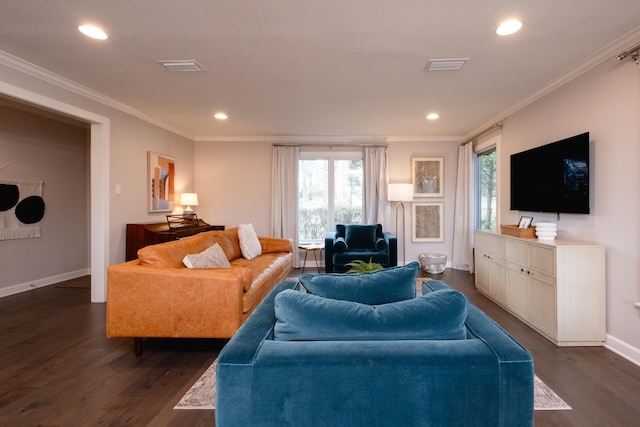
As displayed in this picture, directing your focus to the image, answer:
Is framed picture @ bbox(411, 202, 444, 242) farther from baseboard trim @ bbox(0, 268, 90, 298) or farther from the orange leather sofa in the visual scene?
baseboard trim @ bbox(0, 268, 90, 298)

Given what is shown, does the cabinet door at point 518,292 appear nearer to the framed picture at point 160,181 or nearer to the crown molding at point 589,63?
the crown molding at point 589,63

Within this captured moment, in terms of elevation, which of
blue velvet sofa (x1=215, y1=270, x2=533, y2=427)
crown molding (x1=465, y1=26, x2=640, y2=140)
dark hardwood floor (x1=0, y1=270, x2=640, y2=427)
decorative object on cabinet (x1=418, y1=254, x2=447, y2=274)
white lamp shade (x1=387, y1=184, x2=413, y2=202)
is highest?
crown molding (x1=465, y1=26, x2=640, y2=140)

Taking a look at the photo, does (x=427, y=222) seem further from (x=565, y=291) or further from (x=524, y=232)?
(x=565, y=291)

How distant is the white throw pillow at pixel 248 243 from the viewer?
4.25 m

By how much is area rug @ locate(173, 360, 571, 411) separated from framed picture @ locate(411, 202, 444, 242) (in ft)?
12.5

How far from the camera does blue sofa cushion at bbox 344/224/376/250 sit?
16.9 ft

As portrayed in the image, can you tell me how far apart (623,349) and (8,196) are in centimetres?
674

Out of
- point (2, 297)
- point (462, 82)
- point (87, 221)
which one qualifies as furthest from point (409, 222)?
point (2, 297)

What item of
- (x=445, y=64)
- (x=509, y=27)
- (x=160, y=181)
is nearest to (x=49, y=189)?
(x=160, y=181)

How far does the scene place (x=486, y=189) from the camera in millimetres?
5164

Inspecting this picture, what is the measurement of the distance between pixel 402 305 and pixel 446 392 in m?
0.30

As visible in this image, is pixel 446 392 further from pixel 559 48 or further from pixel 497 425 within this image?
pixel 559 48

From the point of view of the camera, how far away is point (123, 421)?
170 cm

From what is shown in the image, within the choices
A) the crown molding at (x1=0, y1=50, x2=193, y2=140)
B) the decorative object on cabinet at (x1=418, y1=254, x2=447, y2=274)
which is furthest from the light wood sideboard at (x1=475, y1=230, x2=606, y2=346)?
the crown molding at (x1=0, y1=50, x2=193, y2=140)
